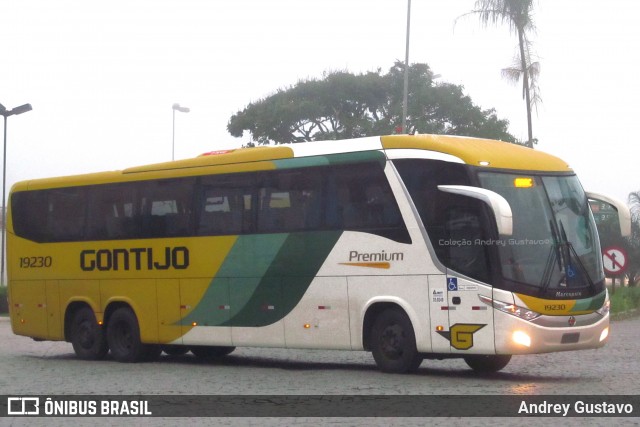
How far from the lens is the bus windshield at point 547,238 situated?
15195 millimetres

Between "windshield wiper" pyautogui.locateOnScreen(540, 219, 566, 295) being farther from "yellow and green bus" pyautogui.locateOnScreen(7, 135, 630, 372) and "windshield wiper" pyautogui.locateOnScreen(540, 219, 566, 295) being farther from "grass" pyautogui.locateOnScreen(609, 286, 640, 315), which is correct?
"grass" pyautogui.locateOnScreen(609, 286, 640, 315)

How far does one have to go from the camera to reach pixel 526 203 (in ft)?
51.4

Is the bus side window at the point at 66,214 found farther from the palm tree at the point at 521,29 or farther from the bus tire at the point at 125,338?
the palm tree at the point at 521,29

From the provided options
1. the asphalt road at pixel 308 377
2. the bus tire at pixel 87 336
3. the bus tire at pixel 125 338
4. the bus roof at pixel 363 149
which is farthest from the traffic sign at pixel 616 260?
the bus tire at pixel 87 336

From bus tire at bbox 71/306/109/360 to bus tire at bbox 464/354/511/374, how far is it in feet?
24.0

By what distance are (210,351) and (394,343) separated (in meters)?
6.10

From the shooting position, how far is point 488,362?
1698 cm

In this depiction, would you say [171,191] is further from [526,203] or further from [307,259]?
[526,203]

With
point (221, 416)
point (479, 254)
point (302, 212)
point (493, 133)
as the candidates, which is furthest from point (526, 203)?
point (493, 133)

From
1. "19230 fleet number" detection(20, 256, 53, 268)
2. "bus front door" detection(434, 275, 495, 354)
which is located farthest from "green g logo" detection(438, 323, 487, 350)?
"19230 fleet number" detection(20, 256, 53, 268)

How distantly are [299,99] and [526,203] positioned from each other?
4665cm

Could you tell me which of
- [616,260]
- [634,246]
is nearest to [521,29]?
[616,260]

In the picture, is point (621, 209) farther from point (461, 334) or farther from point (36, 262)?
point (36, 262)

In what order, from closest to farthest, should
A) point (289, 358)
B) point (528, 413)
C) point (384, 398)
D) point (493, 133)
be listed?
point (528, 413), point (384, 398), point (289, 358), point (493, 133)
